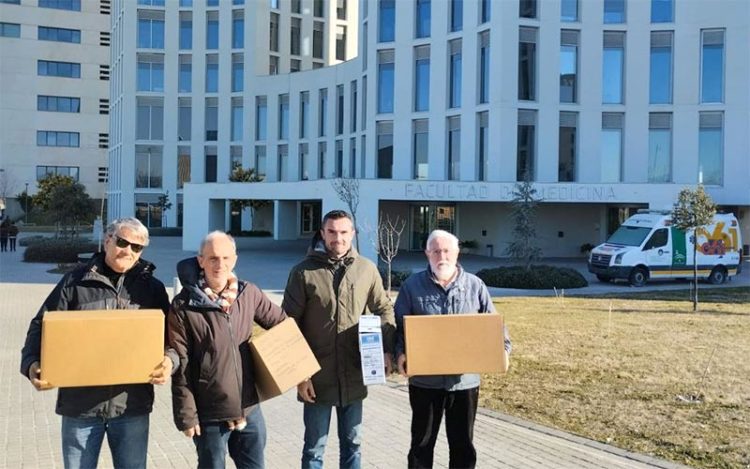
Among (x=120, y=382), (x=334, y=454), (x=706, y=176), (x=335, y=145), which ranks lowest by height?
(x=334, y=454)

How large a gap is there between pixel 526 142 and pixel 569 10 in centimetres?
597

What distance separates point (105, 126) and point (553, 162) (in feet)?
188

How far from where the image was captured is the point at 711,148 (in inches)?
1155

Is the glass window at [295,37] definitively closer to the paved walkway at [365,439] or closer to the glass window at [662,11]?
the glass window at [662,11]

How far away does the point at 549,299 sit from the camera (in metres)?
16.9

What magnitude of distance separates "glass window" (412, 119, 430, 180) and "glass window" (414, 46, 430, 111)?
0.79m

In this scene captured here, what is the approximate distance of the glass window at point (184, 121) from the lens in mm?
50562

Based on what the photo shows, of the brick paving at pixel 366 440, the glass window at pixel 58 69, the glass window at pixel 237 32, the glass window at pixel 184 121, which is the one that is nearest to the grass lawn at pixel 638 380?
the brick paving at pixel 366 440

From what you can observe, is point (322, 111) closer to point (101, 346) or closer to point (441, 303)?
point (441, 303)

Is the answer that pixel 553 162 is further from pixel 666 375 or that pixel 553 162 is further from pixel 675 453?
pixel 675 453

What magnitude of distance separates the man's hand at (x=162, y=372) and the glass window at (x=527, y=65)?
2749cm

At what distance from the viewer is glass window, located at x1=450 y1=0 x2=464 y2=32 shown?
3086 centimetres

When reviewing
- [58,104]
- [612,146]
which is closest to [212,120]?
[612,146]

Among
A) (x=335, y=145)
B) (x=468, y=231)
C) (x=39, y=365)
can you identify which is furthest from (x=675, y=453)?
(x=335, y=145)
